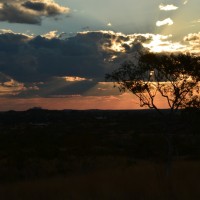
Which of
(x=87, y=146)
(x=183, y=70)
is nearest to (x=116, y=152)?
(x=87, y=146)

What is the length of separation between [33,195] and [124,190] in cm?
364

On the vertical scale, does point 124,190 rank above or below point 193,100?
below

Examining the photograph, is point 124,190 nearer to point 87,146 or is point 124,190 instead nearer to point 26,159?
point 26,159

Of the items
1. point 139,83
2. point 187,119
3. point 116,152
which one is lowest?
point 116,152

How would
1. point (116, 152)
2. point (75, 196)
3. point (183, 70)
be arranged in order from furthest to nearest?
point (116, 152) → point (183, 70) → point (75, 196)

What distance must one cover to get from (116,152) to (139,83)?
1051 inches

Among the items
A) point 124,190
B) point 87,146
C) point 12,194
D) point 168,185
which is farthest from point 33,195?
point 87,146

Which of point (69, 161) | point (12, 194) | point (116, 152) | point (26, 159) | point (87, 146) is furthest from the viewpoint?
point (116, 152)

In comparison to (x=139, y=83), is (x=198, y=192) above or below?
below

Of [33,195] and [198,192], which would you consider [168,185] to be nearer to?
[198,192]

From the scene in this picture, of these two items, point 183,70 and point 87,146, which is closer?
point 183,70

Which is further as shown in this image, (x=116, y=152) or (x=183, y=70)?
(x=116, y=152)

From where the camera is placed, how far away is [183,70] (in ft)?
90.3

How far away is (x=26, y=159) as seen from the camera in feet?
121
